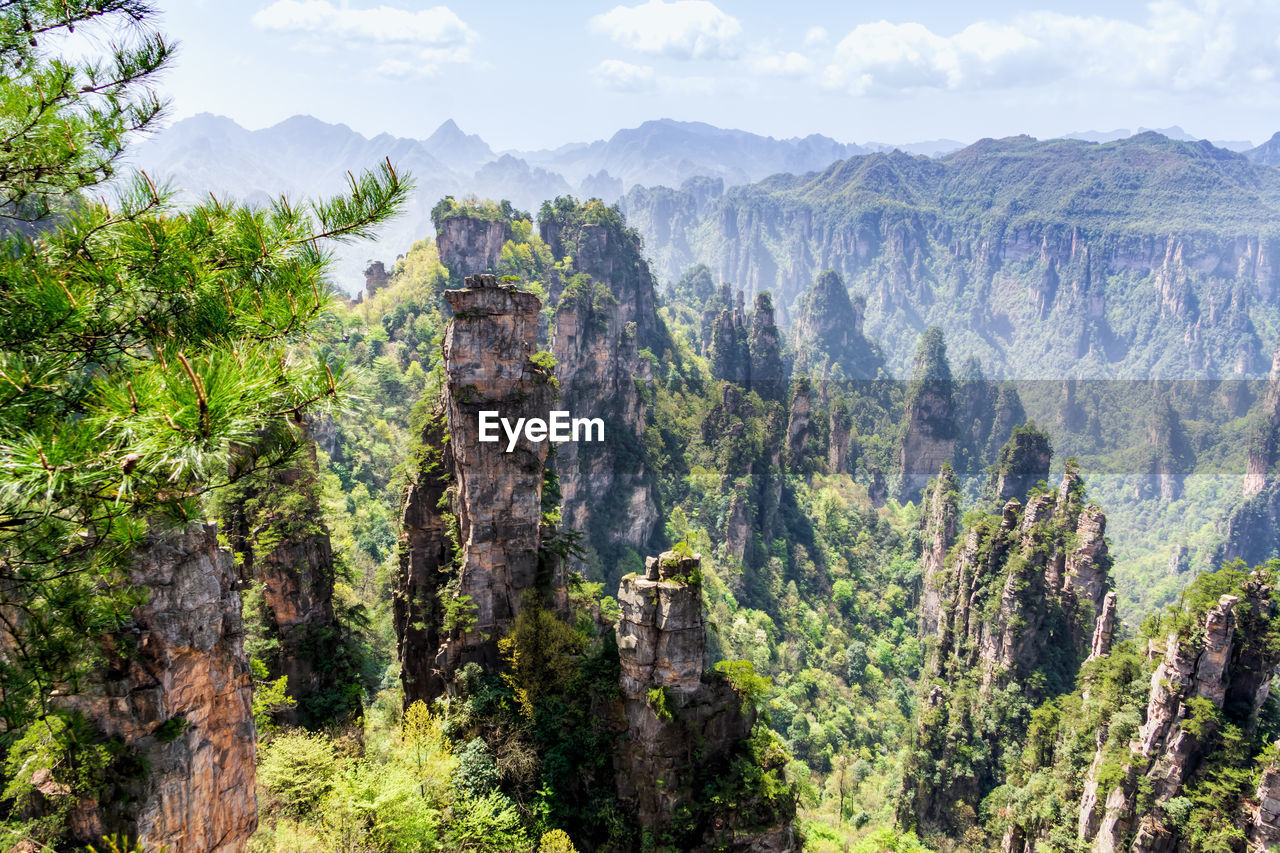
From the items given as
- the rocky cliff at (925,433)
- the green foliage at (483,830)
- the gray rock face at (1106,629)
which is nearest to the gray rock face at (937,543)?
the gray rock face at (1106,629)

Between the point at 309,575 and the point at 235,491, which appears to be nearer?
the point at 235,491

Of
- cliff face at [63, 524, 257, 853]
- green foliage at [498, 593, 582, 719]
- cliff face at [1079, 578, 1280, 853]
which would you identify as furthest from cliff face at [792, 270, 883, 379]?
cliff face at [63, 524, 257, 853]

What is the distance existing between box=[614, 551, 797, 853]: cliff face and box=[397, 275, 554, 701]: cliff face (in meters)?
5.15

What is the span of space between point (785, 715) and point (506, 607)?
28.9m

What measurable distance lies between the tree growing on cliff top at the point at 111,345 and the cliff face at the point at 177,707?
69cm

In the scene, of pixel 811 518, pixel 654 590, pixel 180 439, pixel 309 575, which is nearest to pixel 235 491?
pixel 309 575

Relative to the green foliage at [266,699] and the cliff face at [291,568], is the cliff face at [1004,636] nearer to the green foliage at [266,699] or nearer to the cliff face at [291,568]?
the cliff face at [291,568]

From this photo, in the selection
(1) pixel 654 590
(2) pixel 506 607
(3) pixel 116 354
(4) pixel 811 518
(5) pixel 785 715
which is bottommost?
(5) pixel 785 715

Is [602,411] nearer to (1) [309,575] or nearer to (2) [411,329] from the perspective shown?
(2) [411,329]

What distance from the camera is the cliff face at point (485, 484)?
23.7 metres

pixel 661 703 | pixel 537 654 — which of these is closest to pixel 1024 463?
pixel 661 703

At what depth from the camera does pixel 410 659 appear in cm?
2644

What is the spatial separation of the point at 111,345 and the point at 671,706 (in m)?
18.6

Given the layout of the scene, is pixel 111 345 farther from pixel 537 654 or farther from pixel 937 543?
pixel 937 543
